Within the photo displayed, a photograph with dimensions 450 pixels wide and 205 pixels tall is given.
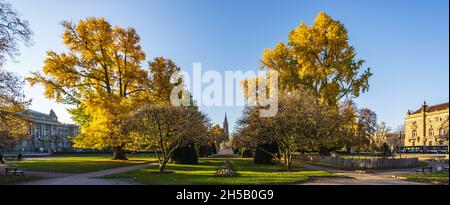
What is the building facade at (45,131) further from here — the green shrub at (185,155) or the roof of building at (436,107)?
the roof of building at (436,107)

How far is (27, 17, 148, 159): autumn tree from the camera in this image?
38.3 meters

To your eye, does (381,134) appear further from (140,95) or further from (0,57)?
(0,57)

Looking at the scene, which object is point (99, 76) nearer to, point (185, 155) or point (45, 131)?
point (185, 155)

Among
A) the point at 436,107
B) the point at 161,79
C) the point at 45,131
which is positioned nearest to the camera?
the point at 161,79

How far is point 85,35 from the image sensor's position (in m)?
39.5

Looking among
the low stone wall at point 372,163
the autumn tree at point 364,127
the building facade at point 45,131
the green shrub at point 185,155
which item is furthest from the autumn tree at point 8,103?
the building facade at point 45,131

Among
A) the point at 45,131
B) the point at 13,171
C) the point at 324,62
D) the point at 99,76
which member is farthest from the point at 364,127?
the point at 45,131

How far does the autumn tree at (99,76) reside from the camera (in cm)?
3831

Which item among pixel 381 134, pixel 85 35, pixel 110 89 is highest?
pixel 85 35

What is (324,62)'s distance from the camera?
41.8 m

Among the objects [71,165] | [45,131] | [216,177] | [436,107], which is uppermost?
[436,107]

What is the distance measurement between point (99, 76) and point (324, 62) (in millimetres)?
27701
